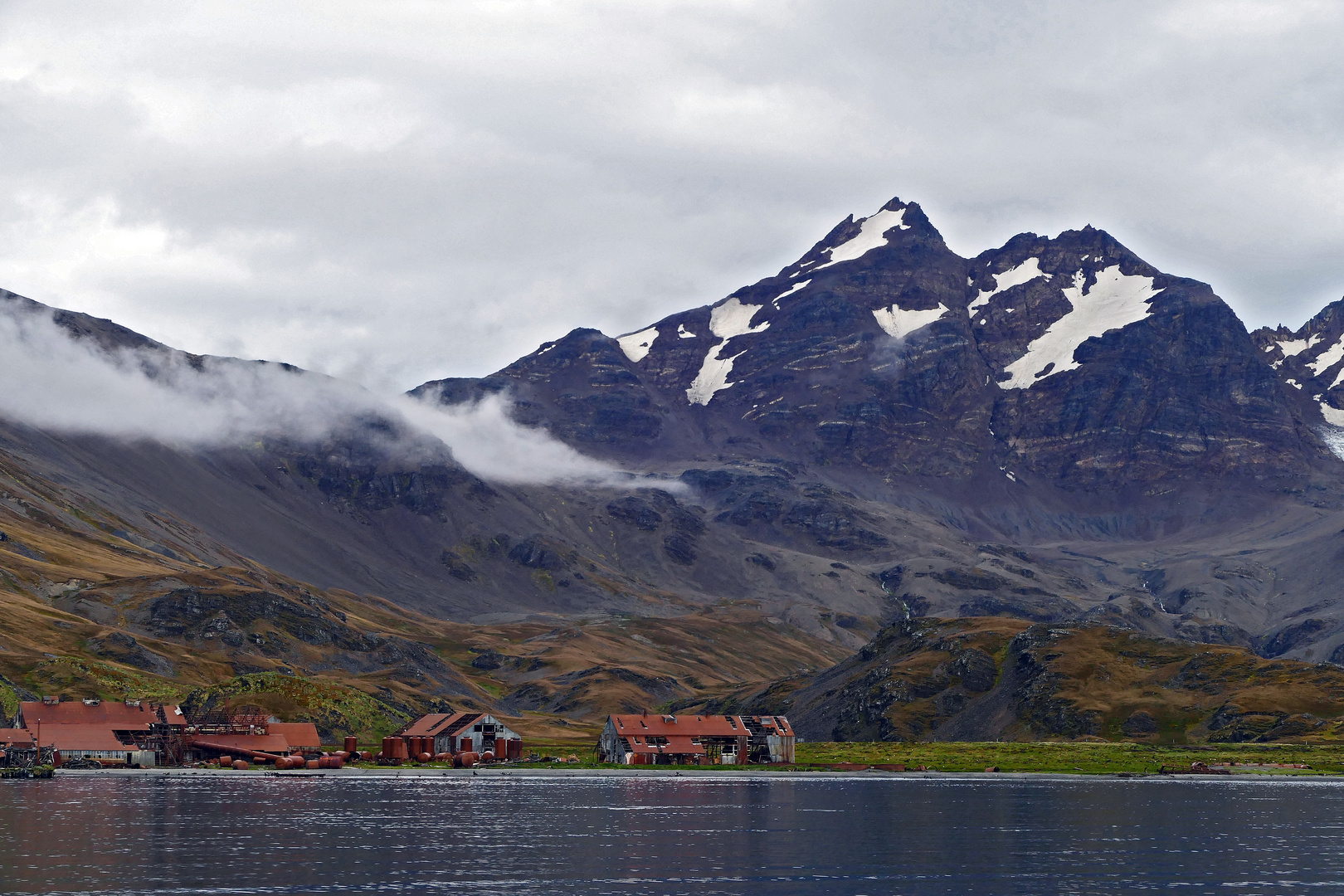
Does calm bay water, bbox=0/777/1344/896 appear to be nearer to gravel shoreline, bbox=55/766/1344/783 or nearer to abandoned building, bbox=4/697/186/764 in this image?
gravel shoreline, bbox=55/766/1344/783

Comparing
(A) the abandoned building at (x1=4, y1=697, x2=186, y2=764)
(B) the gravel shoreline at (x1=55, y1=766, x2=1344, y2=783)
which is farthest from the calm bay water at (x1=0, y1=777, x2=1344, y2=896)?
(A) the abandoned building at (x1=4, y1=697, x2=186, y2=764)

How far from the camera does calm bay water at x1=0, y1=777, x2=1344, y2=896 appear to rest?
84.7 meters

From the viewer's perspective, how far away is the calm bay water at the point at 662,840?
84.7 m

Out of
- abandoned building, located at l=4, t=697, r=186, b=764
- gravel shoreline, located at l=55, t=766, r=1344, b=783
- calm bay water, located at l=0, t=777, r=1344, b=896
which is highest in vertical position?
abandoned building, located at l=4, t=697, r=186, b=764

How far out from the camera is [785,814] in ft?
429

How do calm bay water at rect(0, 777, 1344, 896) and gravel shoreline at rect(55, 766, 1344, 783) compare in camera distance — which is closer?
calm bay water at rect(0, 777, 1344, 896)

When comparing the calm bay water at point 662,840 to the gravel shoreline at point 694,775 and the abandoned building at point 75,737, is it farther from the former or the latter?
the abandoned building at point 75,737

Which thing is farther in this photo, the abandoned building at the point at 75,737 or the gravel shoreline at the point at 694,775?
the abandoned building at the point at 75,737

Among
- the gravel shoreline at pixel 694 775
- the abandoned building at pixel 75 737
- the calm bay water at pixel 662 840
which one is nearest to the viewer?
the calm bay water at pixel 662 840

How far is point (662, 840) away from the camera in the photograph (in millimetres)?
106750

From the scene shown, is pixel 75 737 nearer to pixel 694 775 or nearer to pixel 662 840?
pixel 694 775

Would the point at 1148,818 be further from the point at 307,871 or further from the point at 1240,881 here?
the point at 307,871

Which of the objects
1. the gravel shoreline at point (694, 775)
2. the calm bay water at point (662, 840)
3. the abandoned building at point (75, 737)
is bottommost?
the gravel shoreline at point (694, 775)

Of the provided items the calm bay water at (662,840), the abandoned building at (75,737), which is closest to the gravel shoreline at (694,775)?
the abandoned building at (75,737)
